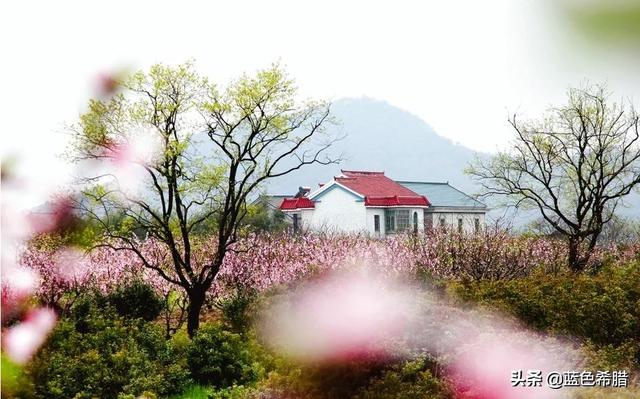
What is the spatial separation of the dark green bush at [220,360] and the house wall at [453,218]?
2382 millimetres

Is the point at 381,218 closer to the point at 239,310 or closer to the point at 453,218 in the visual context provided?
the point at 453,218

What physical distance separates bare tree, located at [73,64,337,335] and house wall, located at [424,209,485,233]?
1553 millimetres

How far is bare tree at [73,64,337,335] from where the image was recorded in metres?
3.05

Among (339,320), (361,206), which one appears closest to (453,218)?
(361,206)

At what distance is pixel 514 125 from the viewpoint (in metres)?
4.40

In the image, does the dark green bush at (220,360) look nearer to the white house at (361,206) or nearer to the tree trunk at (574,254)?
the white house at (361,206)

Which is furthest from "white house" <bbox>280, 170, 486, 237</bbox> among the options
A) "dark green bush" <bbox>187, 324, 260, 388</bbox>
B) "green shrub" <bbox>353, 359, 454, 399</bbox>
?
"green shrub" <bbox>353, 359, 454, 399</bbox>

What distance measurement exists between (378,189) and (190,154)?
1.41 metres

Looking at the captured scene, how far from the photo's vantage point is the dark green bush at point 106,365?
81.0 inches

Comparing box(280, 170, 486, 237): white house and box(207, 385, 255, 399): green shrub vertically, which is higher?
box(280, 170, 486, 237): white house

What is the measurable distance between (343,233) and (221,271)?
101 centimetres

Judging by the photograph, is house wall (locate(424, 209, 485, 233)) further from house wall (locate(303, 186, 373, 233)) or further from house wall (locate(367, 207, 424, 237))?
house wall (locate(303, 186, 373, 233))

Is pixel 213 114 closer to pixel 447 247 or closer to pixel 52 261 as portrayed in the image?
pixel 52 261

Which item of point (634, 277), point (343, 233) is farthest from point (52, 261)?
point (634, 277)
